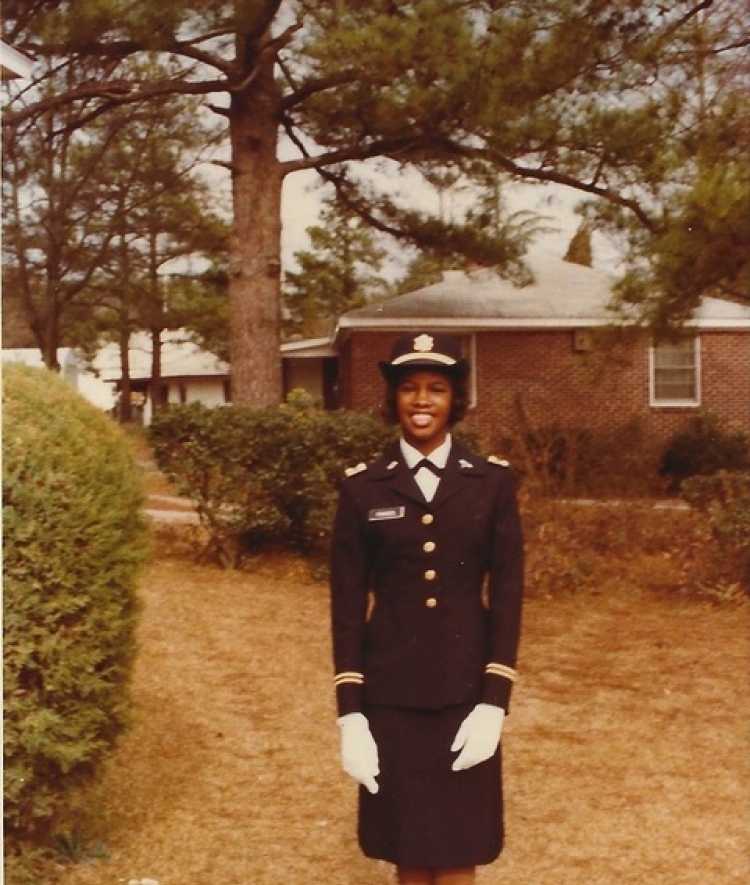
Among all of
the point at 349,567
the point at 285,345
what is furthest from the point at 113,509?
the point at 285,345

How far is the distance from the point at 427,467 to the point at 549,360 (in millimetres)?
17543

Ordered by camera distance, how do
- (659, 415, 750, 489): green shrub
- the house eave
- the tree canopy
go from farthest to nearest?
1. the house eave
2. (659, 415, 750, 489): green shrub
3. the tree canopy

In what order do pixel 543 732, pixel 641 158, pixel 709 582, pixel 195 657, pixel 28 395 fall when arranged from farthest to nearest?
pixel 641 158
pixel 709 582
pixel 195 657
pixel 543 732
pixel 28 395

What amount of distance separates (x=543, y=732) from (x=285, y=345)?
61.9 feet

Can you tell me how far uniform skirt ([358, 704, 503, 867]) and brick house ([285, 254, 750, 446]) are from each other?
16198mm

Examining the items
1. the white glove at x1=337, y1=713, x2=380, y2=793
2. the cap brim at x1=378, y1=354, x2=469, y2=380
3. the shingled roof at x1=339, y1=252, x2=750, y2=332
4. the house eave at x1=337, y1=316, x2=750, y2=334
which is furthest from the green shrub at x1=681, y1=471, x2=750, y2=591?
the house eave at x1=337, y1=316, x2=750, y2=334

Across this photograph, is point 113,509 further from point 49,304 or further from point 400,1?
point 49,304

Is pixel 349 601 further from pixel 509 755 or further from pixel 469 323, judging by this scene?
pixel 469 323

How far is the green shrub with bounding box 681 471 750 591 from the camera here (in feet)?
27.0

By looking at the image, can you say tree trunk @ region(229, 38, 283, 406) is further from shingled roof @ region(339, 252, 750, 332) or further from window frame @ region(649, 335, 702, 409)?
window frame @ region(649, 335, 702, 409)

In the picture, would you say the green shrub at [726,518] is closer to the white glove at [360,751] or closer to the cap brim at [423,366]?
the cap brim at [423,366]

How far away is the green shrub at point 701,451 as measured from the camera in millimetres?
17781

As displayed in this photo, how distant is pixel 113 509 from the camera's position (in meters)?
3.51

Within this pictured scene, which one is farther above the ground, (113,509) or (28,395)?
(28,395)
